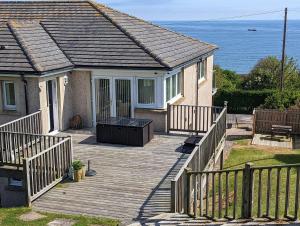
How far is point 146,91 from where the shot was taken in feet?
57.7

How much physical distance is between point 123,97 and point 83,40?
3535 millimetres

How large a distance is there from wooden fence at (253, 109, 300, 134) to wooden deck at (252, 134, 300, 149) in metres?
0.87

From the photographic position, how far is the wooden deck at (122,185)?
10.9 meters

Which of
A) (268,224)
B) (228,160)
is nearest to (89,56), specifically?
(228,160)

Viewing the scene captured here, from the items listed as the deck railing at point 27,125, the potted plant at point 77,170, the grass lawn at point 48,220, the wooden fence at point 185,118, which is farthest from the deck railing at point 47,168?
the wooden fence at point 185,118

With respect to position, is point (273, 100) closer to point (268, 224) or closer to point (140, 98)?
point (140, 98)

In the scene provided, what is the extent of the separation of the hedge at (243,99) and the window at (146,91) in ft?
83.8

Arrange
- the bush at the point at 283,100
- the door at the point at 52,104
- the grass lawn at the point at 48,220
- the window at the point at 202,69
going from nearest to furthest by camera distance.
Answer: the grass lawn at the point at 48,220 < the door at the point at 52,104 < the window at the point at 202,69 < the bush at the point at 283,100

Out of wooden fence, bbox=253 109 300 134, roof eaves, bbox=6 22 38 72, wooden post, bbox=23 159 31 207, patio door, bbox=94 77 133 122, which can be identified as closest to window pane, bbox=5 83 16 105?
roof eaves, bbox=6 22 38 72

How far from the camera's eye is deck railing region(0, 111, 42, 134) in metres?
14.2

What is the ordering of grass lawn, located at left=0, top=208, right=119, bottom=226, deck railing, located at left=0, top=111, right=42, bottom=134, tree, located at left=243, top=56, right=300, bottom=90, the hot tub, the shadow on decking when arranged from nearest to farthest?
grass lawn, located at left=0, top=208, right=119, bottom=226 < the shadow on decking < deck railing, located at left=0, top=111, right=42, bottom=134 < the hot tub < tree, located at left=243, top=56, right=300, bottom=90

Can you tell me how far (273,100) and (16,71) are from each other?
20843mm

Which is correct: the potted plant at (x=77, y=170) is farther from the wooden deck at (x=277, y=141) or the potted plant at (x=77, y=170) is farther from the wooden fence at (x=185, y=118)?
the wooden deck at (x=277, y=141)

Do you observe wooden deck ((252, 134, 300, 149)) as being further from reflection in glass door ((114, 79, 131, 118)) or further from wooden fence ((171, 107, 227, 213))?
reflection in glass door ((114, 79, 131, 118))
